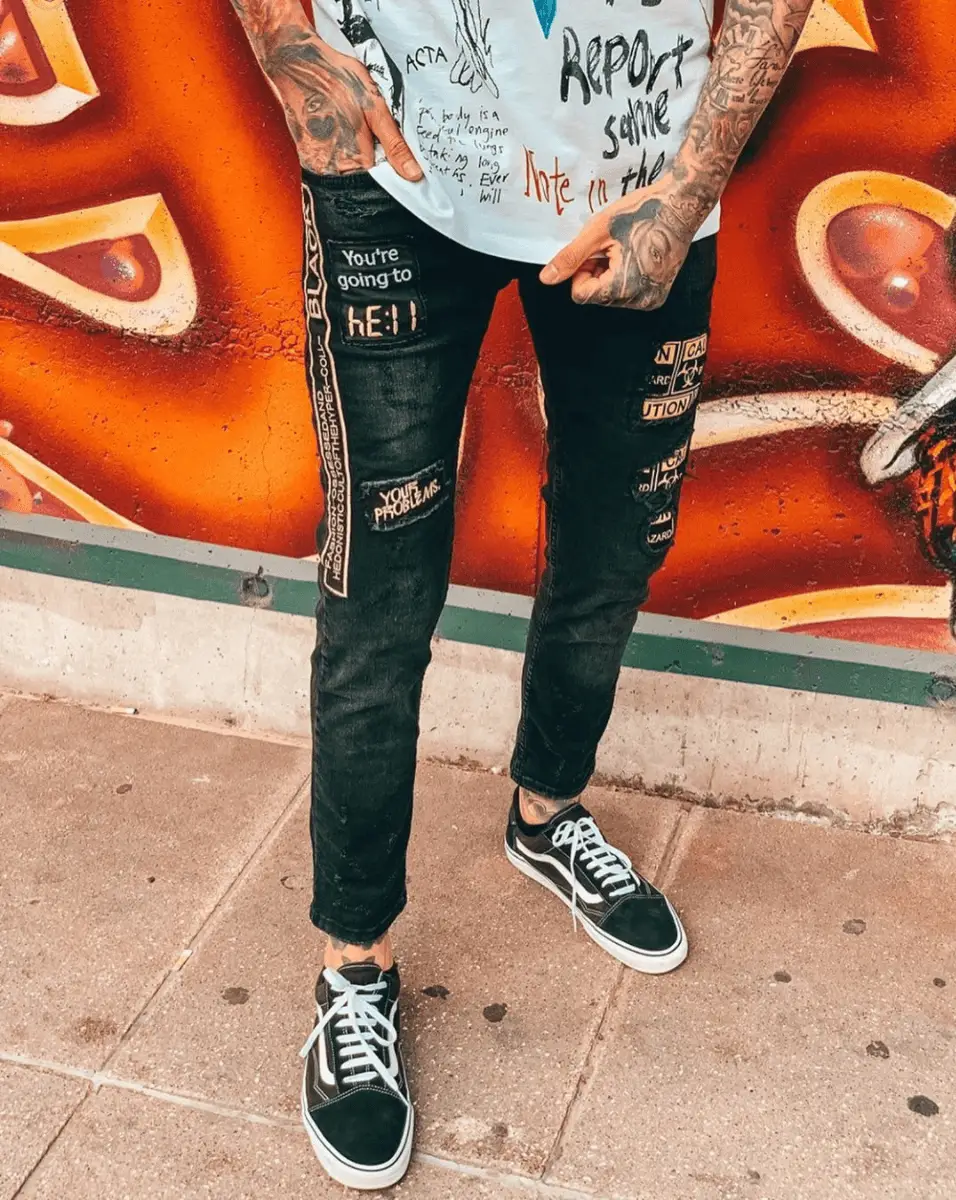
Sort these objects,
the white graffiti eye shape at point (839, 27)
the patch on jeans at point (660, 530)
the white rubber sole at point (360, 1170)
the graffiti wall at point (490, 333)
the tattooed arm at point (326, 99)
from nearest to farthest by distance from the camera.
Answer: the tattooed arm at point (326, 99)
the white rubber sole at point (360, 1170)
the patch on jeans at point (660, 530)
the white graffiti eye shape at point (839, 27)
the graffiti wall at point (490, 333)

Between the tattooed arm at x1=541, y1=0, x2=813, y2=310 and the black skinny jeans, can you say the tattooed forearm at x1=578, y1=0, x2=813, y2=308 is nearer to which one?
the tattooed arm at x1=541, y1=0, x2=813, y2=310

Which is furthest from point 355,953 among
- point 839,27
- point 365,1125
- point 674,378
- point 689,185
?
point 839,27

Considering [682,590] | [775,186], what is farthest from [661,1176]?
[775,186]

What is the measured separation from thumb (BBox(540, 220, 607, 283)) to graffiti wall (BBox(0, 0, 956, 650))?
86 centimetres

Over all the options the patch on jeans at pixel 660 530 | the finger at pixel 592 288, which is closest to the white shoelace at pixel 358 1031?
the patch on jeans at pixel 660 530

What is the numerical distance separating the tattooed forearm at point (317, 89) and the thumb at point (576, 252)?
0.86ft

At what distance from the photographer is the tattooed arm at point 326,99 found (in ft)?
5.46

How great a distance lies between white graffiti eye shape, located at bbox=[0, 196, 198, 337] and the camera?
9.18 ft

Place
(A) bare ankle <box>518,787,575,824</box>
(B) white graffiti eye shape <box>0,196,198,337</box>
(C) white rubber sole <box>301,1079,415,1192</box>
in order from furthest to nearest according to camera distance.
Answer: (B) white graffiti eye shape <box>0,196,198,337</box>
(A) bare ankle <box>518,787,575,824</box>
(C) white rubber sole <box>301,1079,415,1192</box>

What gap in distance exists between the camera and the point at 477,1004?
90.0 inches

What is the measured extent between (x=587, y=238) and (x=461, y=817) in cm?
144

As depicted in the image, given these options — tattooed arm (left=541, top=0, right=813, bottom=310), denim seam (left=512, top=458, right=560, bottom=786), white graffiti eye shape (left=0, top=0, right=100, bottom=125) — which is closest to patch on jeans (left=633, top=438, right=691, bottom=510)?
denim seam (left=512, top=458, right=560, bottom=786)

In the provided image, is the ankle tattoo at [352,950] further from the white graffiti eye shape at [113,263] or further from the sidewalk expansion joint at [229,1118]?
the white graffiti eye shape at [113,263]

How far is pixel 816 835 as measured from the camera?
277cm
